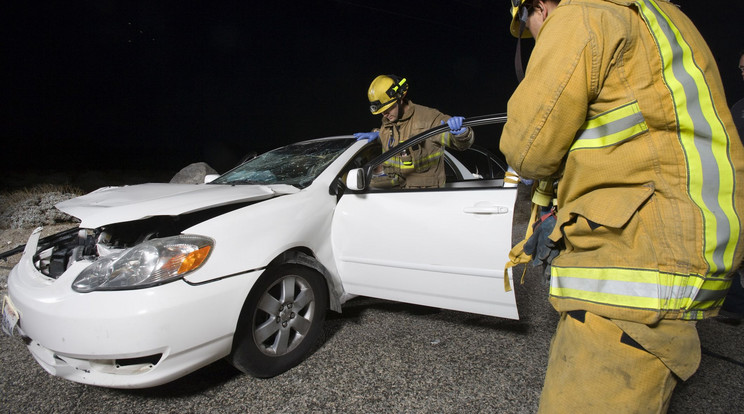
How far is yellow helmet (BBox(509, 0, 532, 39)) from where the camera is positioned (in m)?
1.07

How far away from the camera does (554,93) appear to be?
2.86 ft

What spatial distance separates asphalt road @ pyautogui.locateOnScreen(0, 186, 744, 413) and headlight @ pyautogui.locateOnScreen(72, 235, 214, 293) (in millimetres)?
666

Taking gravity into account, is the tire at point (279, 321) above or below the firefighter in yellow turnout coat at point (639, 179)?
A: below

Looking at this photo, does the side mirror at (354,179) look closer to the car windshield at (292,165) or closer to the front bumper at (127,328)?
the car windshield at (292,165)

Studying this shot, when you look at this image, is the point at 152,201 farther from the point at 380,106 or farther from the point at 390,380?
the point at 380,106

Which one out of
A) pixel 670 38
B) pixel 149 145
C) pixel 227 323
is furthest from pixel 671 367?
pixel 149 145

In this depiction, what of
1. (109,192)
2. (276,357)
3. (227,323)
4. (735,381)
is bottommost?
(735,381)

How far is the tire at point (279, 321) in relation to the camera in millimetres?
2027

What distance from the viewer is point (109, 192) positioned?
96.0 inches

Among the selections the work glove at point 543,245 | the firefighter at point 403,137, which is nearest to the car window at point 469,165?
the firefighter at point 403,137

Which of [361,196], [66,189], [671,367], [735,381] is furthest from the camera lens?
[66,189]

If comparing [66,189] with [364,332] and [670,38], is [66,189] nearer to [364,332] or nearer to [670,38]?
[364,332]

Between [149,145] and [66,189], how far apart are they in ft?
10.7

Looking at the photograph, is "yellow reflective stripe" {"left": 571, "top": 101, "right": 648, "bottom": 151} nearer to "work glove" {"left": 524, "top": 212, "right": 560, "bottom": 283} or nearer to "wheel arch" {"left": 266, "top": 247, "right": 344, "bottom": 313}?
"work glove" {"left": 524, "top": 212, "right": 560, "bottom": 283}
